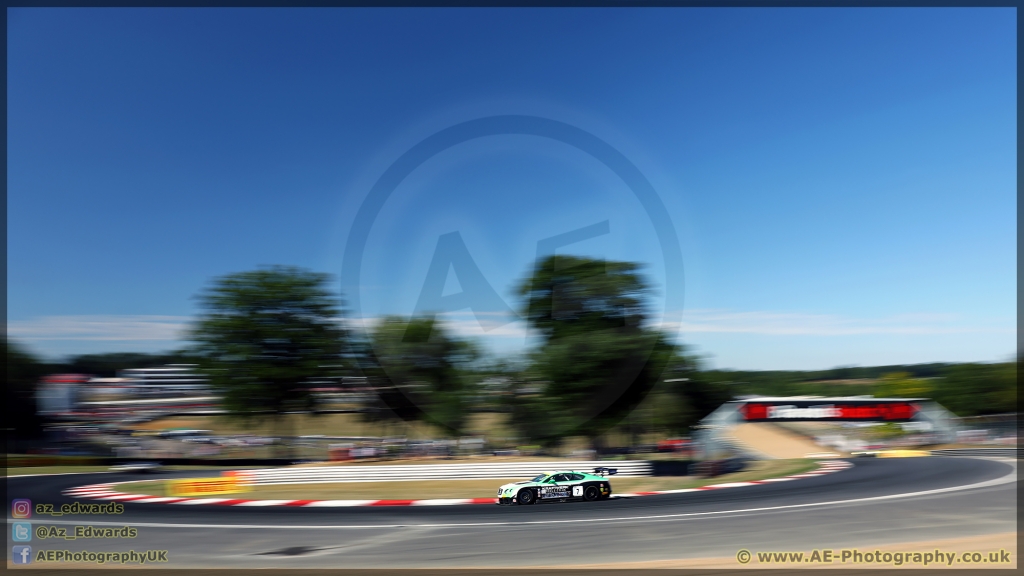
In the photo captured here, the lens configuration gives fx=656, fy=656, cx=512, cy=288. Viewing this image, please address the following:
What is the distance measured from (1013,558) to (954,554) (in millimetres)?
709

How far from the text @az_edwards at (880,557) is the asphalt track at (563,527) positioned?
48cm

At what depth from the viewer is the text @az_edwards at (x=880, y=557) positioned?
921 cm

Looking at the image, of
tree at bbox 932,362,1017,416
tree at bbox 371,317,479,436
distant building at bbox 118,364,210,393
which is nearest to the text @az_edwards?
tree at bbox 371,317,479,436

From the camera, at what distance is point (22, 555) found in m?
9.93

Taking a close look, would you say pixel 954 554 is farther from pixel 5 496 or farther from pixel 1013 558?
pixel 5 496

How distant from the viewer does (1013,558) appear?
9.26 meters

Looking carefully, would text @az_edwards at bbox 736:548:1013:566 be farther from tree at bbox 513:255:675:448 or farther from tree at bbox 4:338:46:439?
tree at bbox 4:338:46:439

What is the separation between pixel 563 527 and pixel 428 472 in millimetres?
11347

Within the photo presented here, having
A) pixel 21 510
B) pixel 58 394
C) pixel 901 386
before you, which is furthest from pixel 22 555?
pixel 901 386

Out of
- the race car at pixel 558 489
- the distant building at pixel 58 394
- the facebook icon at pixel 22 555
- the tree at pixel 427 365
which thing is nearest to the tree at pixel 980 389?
the tree at pixel 427 365

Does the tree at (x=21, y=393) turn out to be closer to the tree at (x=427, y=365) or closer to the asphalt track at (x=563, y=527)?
the tree at (x=427, y=365)

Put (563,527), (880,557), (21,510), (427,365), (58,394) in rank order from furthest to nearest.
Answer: (58,394) → (427,365) → (21,510) → (563,527) → (880,557)

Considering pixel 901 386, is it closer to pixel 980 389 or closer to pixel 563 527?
pixel 980 389

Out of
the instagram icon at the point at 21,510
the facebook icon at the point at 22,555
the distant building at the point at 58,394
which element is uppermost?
the distant building at the point at 58,394
